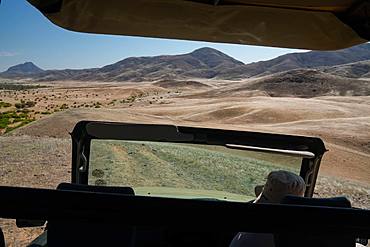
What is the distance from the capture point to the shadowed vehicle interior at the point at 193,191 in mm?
966

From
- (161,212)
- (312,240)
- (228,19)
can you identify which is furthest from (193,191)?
(161,212)

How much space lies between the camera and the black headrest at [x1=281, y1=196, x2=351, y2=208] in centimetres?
155

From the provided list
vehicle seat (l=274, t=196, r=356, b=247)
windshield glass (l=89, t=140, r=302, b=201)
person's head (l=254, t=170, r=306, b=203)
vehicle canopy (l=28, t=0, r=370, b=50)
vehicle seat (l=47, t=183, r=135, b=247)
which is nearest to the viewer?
vehicle seat (l=274, t=196, r=356, b=247)

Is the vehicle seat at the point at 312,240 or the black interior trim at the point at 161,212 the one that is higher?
the black interior trim at the point at 161,212

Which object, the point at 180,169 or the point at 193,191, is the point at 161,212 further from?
the point at 180,169

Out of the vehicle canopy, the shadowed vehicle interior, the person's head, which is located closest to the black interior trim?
the shadowed vehicle interior

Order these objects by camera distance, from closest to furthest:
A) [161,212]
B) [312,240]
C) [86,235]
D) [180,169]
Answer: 1. [161,212]
2. [312,240]
3. [86,235]
4. [180,169]

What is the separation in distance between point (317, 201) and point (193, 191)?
2.51 m

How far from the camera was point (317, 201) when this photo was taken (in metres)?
1.64

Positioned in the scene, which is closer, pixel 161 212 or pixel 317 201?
pixel 161 212

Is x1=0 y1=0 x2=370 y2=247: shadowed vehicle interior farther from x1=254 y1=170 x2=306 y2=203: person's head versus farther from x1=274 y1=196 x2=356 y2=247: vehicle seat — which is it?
x1=254 y1=170 x2=306 y2=203: person's head

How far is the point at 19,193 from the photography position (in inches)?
37.9

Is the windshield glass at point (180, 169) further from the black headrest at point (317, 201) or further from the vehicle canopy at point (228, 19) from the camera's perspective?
the black headrest at point (317, 201)

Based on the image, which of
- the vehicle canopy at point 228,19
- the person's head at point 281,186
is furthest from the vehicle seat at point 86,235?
the vehicle canopy at point 228,19
